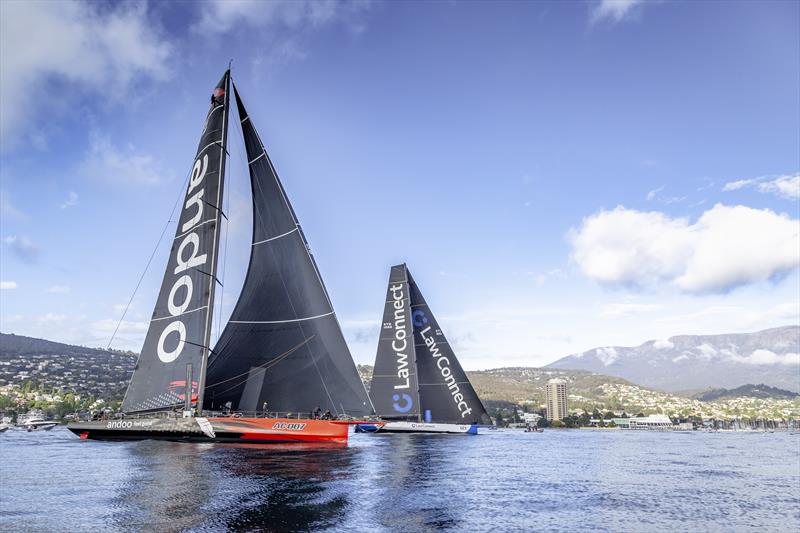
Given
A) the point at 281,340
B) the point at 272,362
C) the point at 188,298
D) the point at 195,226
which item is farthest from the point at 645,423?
the point at 195,226

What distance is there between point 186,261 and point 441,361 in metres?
29.4

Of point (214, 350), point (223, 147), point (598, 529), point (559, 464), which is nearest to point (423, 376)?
point (559, 464)

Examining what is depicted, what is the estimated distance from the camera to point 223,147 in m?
36.5

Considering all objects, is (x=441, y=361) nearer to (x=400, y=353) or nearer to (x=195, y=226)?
(x=400, y=353)

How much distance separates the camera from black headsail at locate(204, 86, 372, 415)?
109ft

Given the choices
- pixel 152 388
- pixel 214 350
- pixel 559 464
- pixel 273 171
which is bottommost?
pixel 559 464

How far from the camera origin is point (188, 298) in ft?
113

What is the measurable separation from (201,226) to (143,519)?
80.1ft

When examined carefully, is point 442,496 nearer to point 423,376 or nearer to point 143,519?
point 143,519

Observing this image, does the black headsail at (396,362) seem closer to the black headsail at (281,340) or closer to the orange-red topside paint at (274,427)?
the black headsail at (281,340)

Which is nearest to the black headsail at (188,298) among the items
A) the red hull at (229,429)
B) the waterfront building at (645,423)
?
the red hull at (229,429)

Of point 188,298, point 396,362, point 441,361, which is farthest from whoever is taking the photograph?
point 441,361

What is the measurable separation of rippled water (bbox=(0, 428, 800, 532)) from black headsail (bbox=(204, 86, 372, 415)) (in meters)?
3.58

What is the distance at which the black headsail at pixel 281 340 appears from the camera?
109ft
